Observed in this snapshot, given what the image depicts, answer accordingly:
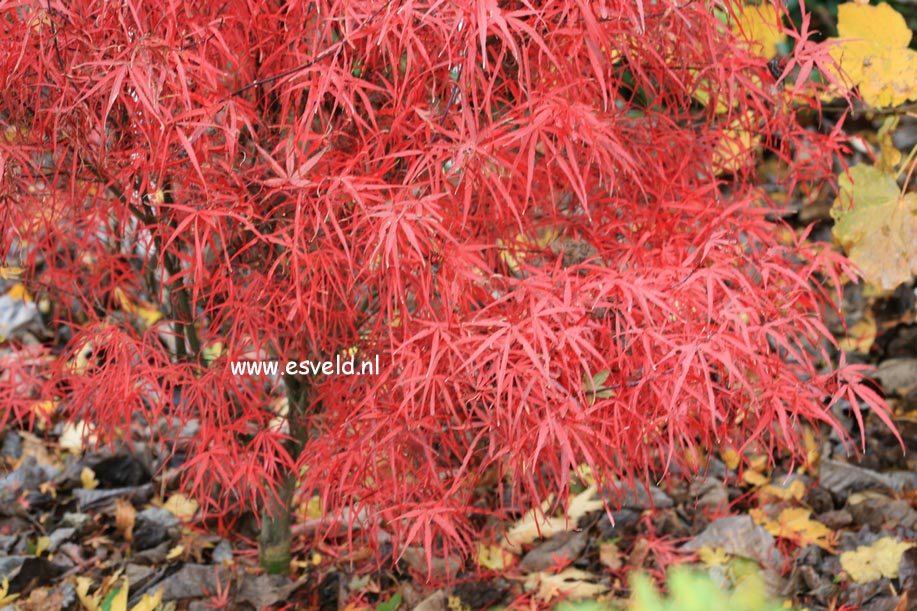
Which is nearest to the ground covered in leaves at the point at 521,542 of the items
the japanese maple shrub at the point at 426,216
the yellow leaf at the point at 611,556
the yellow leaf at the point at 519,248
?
the yellow leaf at the point at 611,556

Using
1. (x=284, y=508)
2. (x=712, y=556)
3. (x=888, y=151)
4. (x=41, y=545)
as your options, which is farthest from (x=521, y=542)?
(x=888, y=151)

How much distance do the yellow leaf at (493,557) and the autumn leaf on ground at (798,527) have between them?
1.69ft

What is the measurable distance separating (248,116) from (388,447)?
483mm

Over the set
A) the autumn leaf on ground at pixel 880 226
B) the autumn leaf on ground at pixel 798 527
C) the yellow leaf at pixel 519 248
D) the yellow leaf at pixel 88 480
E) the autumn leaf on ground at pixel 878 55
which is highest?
the autumn leaf on ground at pixel 878 55

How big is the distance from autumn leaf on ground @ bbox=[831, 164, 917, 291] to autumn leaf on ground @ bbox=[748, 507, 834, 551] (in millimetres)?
504

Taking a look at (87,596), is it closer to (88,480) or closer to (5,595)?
(5,595)

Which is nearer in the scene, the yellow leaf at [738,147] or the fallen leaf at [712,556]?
the yellow leaf at [738,147]

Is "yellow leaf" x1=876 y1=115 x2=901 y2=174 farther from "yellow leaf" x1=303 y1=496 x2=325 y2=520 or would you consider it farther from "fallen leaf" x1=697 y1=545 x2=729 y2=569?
"yellow leaf" x1=303 y1=496 x2=325 y2=520

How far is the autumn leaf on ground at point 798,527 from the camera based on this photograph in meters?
1.84

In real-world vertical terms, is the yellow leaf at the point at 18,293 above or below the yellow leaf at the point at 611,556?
above

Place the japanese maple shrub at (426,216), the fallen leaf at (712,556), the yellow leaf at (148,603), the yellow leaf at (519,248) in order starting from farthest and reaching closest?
the fallen leaf at (712,556), the yellow leaf at (148,603), the yellow leaf at (519,248), the japanese maple shrub at (426,216)

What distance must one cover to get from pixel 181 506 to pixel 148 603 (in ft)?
1.40

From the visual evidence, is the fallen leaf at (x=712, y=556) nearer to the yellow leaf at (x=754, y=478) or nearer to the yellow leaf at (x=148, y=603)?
the yellow leaf at (x=754, y=478)

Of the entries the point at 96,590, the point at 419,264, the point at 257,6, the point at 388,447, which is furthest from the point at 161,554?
the point at 257,6
